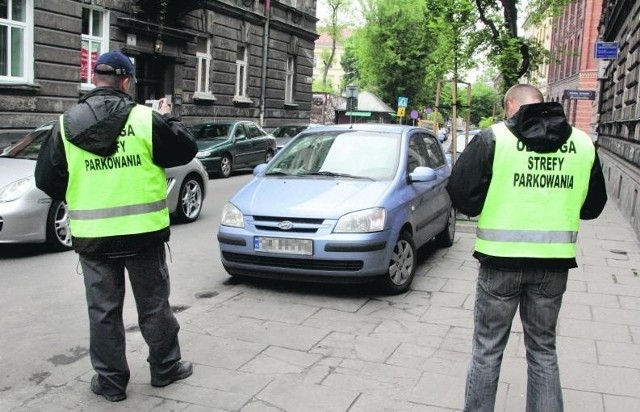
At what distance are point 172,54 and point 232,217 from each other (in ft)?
56.8

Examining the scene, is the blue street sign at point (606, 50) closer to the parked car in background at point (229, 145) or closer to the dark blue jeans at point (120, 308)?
the parked car in background at point (229, 145)

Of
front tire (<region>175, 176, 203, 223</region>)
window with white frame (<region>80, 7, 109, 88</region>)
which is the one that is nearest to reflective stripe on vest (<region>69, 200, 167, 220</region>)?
front tire (<region>175, 176, 203, 223</region>)

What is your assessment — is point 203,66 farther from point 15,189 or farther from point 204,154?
point 15,189

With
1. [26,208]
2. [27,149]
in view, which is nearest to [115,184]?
[26,208]

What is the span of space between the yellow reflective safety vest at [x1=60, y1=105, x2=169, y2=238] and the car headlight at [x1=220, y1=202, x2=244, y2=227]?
100 inches

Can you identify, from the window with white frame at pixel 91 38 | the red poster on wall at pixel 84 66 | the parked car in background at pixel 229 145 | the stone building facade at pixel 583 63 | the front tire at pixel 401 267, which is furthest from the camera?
the stone building facade at pixel 583 63

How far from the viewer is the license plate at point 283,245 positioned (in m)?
6.00

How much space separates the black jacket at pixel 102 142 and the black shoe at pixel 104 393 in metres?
0.78

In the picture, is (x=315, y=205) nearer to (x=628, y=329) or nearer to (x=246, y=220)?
(x=246, y=220)

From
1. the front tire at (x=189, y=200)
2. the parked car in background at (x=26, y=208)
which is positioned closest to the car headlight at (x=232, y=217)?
the parked car in background at (x=26, y=208)

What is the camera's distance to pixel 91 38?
19.3m

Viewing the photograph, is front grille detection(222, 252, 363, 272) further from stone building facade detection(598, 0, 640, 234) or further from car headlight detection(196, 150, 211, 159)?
car headlight detection(196, 150, 211, 159)

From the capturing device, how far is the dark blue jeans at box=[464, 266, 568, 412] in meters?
3.27

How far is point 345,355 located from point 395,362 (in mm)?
348
